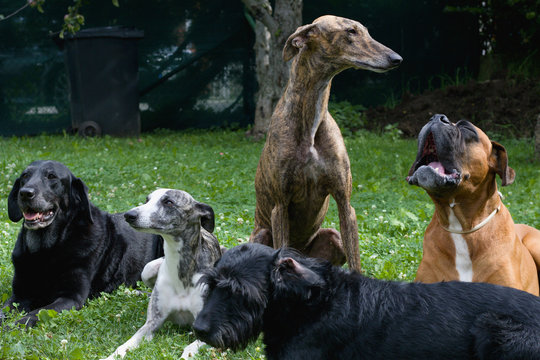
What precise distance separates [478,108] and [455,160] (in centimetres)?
1121

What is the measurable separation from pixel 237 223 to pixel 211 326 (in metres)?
4.35

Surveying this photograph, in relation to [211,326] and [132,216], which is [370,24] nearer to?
[132,216]

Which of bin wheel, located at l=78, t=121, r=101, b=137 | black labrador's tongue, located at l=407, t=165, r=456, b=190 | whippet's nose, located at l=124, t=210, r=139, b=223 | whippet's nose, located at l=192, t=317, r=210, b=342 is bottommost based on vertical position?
bin wheel, located at l=78, t=121, r=101, b=137

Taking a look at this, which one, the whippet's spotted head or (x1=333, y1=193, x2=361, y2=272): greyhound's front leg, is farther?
(x1=333, y1=193, x2=361, y2=272): greyhound's front leg

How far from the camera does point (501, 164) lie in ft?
13.5

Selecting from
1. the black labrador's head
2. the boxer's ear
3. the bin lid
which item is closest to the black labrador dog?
the black labrador's head

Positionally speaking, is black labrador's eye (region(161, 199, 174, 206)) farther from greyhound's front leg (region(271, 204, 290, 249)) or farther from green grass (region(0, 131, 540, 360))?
green grass (region(0, 131, 540, 360))

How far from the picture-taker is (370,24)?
1633 cm

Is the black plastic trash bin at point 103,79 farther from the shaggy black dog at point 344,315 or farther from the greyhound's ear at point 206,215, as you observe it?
the shaggy black dog at point 344,315

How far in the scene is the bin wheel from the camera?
13.9 meters

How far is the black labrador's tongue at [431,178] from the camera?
154 inches

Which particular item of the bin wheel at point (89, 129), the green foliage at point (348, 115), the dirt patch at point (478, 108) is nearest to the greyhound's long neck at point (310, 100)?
the green foliage at point (348, 115)

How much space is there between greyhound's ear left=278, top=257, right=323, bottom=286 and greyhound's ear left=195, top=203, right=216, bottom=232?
183 cm

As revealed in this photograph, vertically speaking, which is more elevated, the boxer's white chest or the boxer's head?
the boxer's head
